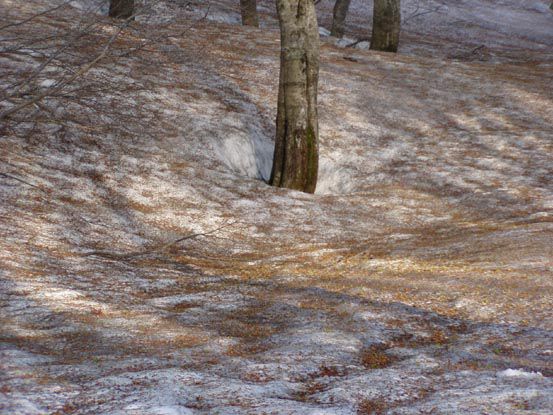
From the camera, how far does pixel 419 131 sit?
1187 centimetres

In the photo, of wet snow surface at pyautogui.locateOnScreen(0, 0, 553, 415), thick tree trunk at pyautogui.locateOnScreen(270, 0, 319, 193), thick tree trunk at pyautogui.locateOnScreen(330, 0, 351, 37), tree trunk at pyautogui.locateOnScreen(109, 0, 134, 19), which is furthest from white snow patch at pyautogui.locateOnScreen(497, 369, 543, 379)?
thick tree trunk at pyautogui.locateOnScreen(330, 0, 351, 37)

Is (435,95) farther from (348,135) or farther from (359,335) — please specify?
(359,335)

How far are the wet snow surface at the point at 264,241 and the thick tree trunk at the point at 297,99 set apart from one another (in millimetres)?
522

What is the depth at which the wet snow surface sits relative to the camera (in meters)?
3.42

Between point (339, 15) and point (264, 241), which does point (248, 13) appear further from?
point (264, 241)

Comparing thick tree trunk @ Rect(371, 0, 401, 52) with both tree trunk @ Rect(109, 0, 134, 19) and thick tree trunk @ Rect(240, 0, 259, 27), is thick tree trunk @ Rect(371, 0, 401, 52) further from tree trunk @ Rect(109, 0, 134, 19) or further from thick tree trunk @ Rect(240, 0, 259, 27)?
tree trunk @ Rect(109, 0, 134, 19)

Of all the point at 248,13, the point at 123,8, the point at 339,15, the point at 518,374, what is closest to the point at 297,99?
the point at 123,8

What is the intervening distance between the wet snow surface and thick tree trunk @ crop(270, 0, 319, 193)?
52cm

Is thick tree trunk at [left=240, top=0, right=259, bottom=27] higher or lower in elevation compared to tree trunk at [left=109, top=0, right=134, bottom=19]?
higher

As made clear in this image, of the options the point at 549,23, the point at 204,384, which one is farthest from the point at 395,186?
the point at 549,23

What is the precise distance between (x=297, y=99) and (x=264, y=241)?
8.98 ft

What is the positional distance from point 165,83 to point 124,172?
3.62 meters

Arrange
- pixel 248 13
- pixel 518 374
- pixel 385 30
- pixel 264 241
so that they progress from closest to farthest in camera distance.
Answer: pixel 518 374, pixel 264 241, pixel 385 30, pixel 248 13

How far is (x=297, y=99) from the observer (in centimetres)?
943
